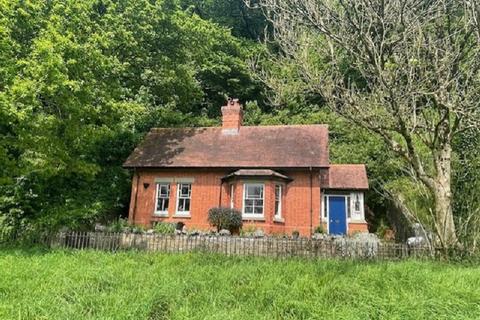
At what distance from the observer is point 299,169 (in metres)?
19.7

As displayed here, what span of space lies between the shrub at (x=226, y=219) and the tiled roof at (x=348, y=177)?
21.3ft

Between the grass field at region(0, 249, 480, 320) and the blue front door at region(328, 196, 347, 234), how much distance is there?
12.4 metres

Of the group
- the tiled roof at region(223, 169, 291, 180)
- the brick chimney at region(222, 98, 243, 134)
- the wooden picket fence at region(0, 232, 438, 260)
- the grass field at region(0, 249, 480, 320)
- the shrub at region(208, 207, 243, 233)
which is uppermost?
the brick chimney at region(222, 98, 243, 134)

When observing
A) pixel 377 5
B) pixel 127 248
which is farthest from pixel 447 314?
pixel 127 248

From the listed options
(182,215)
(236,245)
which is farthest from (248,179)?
(236,245)

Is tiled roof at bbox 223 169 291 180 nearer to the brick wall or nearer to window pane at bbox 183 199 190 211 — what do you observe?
the brick wall

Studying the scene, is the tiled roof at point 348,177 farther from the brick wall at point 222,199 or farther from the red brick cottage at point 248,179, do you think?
the brick wall at point 222,199

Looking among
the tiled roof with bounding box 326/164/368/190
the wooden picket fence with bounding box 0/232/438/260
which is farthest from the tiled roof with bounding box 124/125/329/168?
the wooden picket fence with bounding box 0/232/438/260

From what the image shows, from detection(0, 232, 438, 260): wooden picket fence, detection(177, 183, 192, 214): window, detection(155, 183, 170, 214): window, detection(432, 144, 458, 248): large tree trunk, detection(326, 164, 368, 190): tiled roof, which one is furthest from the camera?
detection(326, 164, 368, 190): tiled roof

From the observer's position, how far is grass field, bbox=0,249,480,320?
658cm

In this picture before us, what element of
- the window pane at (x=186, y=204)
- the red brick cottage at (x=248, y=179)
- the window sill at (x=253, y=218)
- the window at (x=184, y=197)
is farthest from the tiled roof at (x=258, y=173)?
the window pane at (x=186, y=204)

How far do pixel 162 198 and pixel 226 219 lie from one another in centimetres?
458

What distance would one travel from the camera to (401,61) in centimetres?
1103

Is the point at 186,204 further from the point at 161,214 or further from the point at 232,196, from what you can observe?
the point at 232,196
